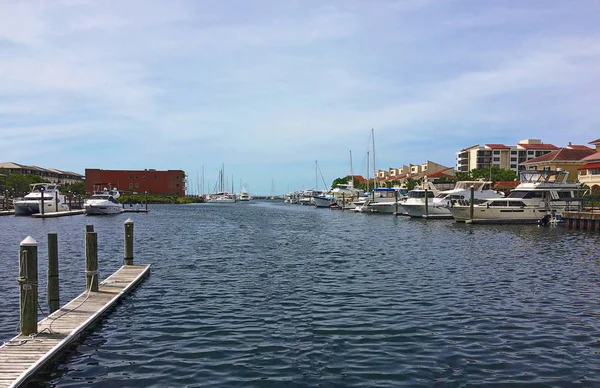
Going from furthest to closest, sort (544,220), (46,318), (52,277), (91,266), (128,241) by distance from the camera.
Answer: (544,220) < (128,241) < (91,266) < (52,277) < (46,318)

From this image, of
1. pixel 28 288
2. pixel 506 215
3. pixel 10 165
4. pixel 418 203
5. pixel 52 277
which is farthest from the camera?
pixel 10 165

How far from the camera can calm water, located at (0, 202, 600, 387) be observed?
11000 millimetres

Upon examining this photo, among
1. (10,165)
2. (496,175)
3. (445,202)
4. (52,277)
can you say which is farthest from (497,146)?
(52,277)

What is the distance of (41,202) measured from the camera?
72.8 meters

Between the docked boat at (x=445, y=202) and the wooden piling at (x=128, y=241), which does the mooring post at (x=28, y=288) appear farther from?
the docked boat at (x=445, y=202)

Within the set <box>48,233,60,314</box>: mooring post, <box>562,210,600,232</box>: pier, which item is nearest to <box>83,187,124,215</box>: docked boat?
<box>562,210,600,232</box>: pier

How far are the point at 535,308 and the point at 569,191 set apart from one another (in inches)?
1947

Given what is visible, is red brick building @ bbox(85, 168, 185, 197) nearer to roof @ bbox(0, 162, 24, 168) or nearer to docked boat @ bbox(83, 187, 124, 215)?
roof @ bbox(0, 162, 24, 168)

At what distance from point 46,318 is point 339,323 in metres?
8.66

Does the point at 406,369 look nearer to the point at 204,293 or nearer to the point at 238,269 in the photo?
the point at 204,293

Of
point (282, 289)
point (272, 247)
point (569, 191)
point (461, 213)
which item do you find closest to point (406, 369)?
point (282, 289)

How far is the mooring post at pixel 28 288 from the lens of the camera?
12.4 m

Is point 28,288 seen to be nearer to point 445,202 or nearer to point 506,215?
point 506,215

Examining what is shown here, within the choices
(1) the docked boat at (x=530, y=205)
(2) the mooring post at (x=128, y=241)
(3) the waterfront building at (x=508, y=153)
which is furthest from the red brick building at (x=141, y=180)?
(2) the mooring post at (x=128, y=241)
